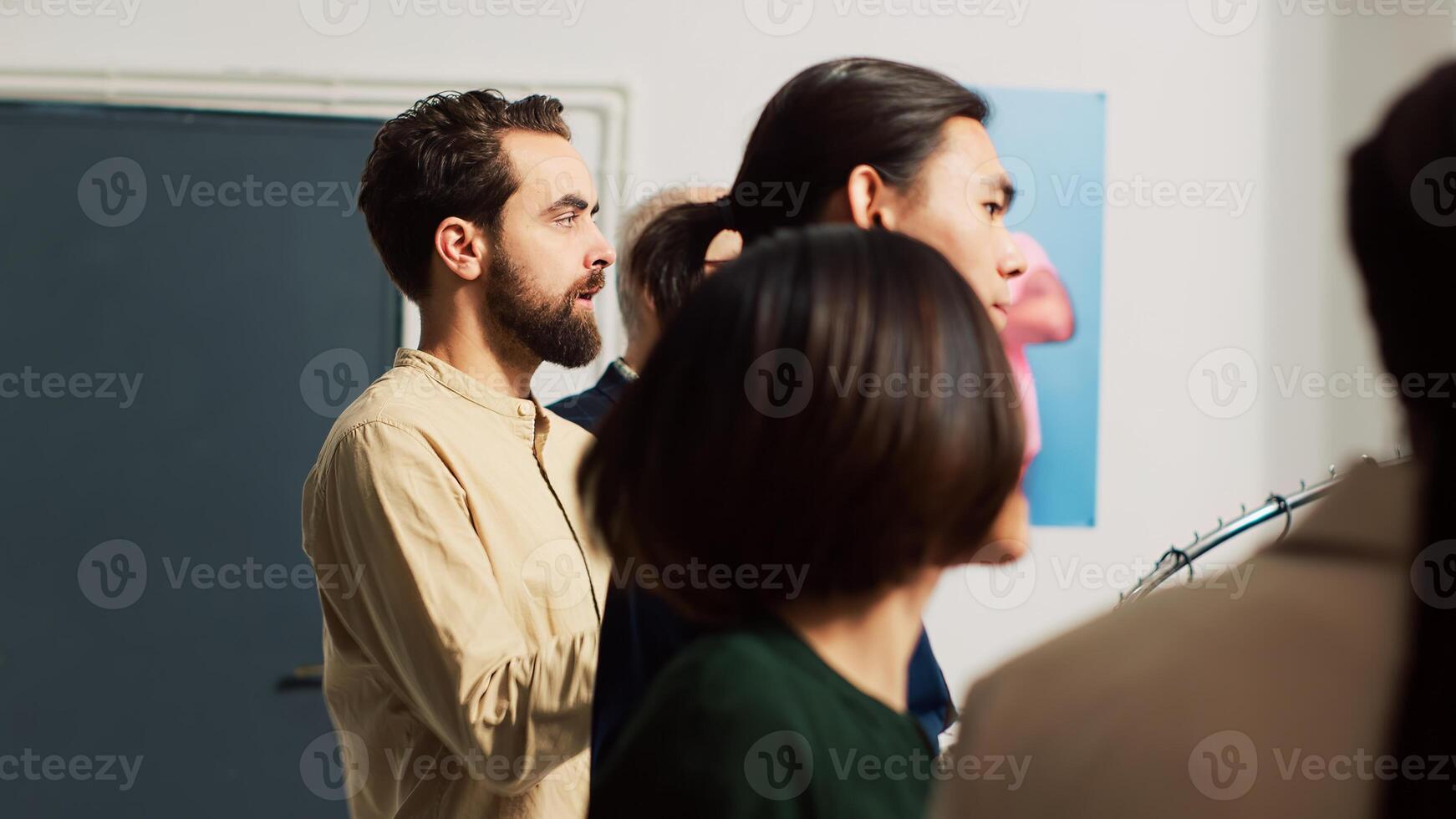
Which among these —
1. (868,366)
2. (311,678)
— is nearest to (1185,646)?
(868,366)

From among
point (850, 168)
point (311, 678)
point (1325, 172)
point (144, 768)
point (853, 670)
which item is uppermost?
point (1325, 172)

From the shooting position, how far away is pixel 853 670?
1.95ft

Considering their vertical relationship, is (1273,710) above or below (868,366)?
below

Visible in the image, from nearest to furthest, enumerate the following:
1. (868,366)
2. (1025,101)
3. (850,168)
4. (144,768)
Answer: (868,366), (850,168), (144,768), (1025,101)

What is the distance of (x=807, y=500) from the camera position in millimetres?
570

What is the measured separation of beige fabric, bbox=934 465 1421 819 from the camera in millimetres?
374

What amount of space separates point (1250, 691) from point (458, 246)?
1276 mm

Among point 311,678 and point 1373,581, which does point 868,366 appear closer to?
point 1373,581

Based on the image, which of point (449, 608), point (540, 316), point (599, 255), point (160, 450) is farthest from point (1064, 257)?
point (160, 450)

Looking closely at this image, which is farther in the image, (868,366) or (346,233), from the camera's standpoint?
(346,233)

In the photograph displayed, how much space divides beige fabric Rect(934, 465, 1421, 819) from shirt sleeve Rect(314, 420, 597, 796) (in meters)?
0.68

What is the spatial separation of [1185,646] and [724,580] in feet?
0.85

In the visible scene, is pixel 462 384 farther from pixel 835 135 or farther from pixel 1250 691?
pixel 1250 691

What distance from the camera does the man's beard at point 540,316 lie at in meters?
1.49
